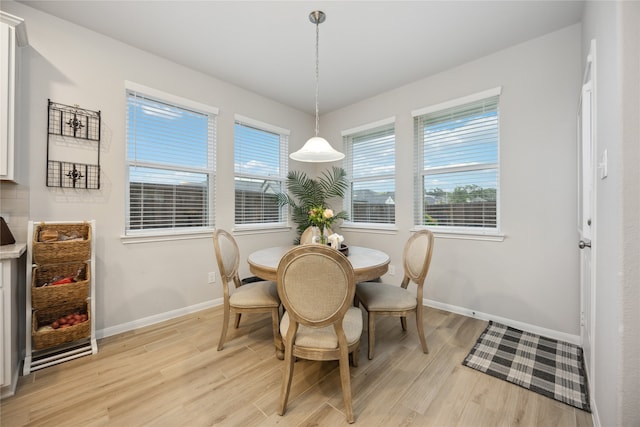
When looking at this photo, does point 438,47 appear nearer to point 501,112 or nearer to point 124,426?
point 501,112

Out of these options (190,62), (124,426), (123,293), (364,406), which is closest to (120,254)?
(123,293)

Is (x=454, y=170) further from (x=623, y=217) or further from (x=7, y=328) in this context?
(x=7, y=328)

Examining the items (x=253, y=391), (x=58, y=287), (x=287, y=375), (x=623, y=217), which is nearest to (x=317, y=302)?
(x=287, y=375)

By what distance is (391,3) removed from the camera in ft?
6.65

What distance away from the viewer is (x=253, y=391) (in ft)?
5.49

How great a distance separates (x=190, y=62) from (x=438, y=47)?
265 centimetres

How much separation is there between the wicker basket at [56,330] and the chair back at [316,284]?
186 cm

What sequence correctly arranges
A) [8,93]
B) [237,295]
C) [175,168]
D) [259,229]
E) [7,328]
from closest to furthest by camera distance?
[7,328] < [8,93] < [237,295] < [175,168] < [259,229]

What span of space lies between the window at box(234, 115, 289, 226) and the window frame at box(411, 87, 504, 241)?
192 cm

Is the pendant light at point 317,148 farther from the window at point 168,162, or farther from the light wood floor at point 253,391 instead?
the light wood floor at point 253,391

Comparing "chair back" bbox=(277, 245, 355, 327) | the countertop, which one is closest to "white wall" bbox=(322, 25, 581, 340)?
"chair back" bbox=(277, 245, 355, 327)

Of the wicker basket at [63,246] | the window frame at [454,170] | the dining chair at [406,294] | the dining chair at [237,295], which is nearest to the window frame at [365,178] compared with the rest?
the window frame at [454,170]

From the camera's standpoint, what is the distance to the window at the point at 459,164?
2768 mm

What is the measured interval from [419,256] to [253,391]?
159 cm
